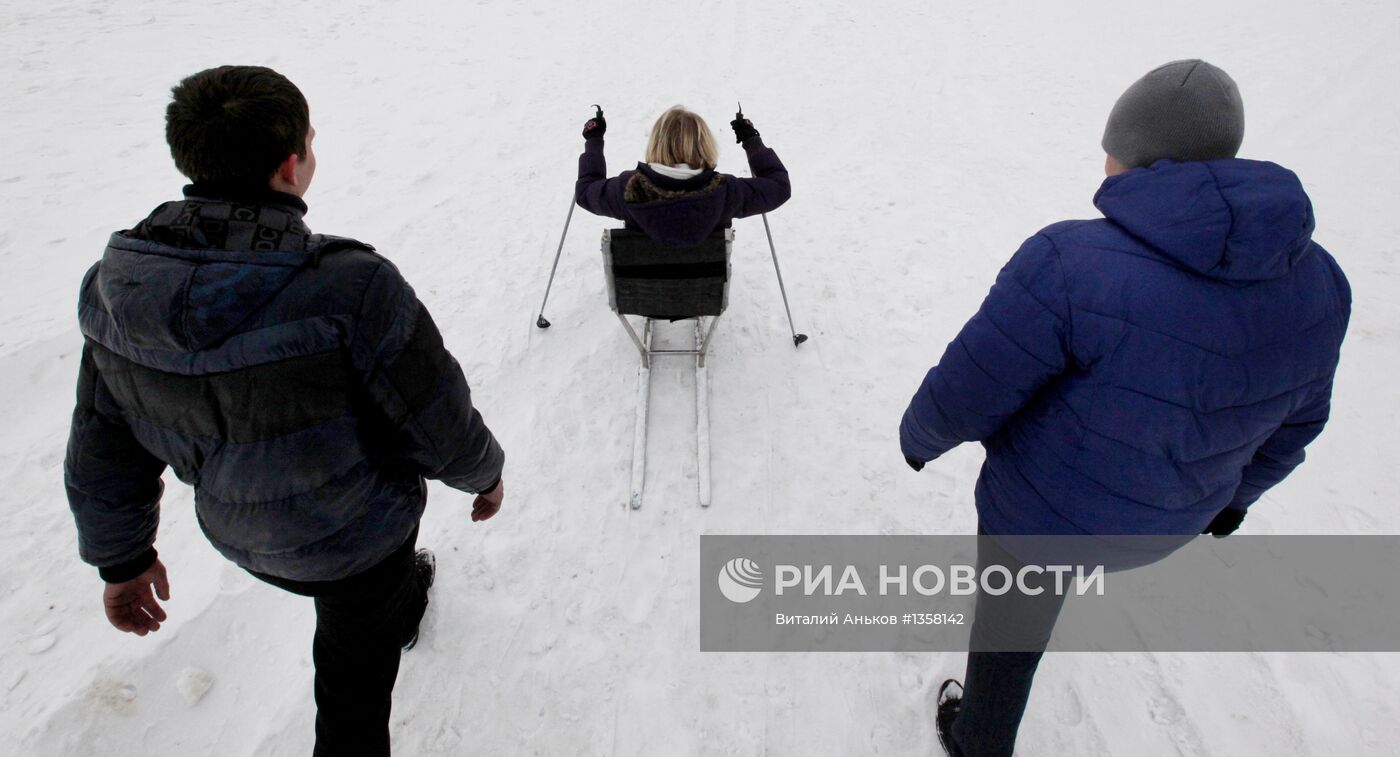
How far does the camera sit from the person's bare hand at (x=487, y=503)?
2092 mm

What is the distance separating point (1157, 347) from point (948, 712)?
1.78 m

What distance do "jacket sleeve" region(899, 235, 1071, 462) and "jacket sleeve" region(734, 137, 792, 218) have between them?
1714 mm

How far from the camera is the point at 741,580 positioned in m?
2.99

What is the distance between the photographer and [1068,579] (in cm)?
180

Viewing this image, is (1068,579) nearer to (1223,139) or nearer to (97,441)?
(1223,139)

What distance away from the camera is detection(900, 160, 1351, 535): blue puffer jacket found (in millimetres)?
1251

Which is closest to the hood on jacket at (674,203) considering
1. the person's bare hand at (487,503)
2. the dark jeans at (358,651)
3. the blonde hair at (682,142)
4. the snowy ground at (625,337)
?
the blonde hair at (682,142)

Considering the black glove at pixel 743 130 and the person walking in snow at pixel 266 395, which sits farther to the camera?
the black glove at pixel 743 130

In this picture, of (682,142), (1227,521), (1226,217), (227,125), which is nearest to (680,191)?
(682,142)

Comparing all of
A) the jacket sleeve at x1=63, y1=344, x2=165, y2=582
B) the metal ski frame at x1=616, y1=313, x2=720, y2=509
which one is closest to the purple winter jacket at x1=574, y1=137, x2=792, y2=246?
the metal ski frame at x1=616, y1=313, x2=720, y2=509

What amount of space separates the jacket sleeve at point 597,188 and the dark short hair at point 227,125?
Answer: 1844 millimetres

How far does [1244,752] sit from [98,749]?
168 inches

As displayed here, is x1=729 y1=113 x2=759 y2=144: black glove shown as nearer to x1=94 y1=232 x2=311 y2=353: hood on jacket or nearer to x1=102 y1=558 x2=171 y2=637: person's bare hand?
x1=94 y1=232 x2=311 y2=353: hood on jacket

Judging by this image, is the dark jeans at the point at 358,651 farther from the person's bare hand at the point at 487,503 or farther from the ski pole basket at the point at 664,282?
the ski pole basket at the point at 664,282
